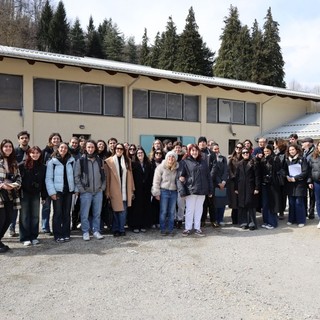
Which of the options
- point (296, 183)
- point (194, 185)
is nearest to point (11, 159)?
point (194, 185)

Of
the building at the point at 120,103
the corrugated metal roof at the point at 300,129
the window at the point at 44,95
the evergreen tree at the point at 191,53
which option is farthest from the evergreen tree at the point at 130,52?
the window at the point at 44,95

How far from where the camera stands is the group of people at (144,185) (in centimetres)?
634

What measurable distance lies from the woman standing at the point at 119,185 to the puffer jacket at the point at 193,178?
974 millimetres

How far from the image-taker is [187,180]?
722 centimetres

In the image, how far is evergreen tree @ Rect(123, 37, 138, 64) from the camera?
5725cm

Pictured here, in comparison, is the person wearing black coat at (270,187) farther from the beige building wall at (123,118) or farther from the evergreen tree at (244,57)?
the evergreen tree at (244,57)

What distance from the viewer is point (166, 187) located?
7219mm

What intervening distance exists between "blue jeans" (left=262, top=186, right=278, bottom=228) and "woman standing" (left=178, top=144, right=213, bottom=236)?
1.37m

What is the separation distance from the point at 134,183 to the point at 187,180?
101cm

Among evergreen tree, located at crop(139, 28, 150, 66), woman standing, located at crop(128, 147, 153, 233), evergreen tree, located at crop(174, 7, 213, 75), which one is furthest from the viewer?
evergreen tree, located at crop(139, 28, 150, 66)

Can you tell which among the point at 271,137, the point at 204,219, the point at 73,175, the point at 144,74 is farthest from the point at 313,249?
the point at 271,137

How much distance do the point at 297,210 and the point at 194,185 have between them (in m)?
2.48

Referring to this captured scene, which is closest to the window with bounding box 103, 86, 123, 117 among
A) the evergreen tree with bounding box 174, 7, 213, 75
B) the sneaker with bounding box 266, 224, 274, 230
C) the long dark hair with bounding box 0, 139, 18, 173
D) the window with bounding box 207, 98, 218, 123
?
the window with bounding box 207, 98, 218, 123

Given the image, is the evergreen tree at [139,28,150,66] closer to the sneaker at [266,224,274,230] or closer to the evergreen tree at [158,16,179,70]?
the evergreen tree at [158,16,179,70]
